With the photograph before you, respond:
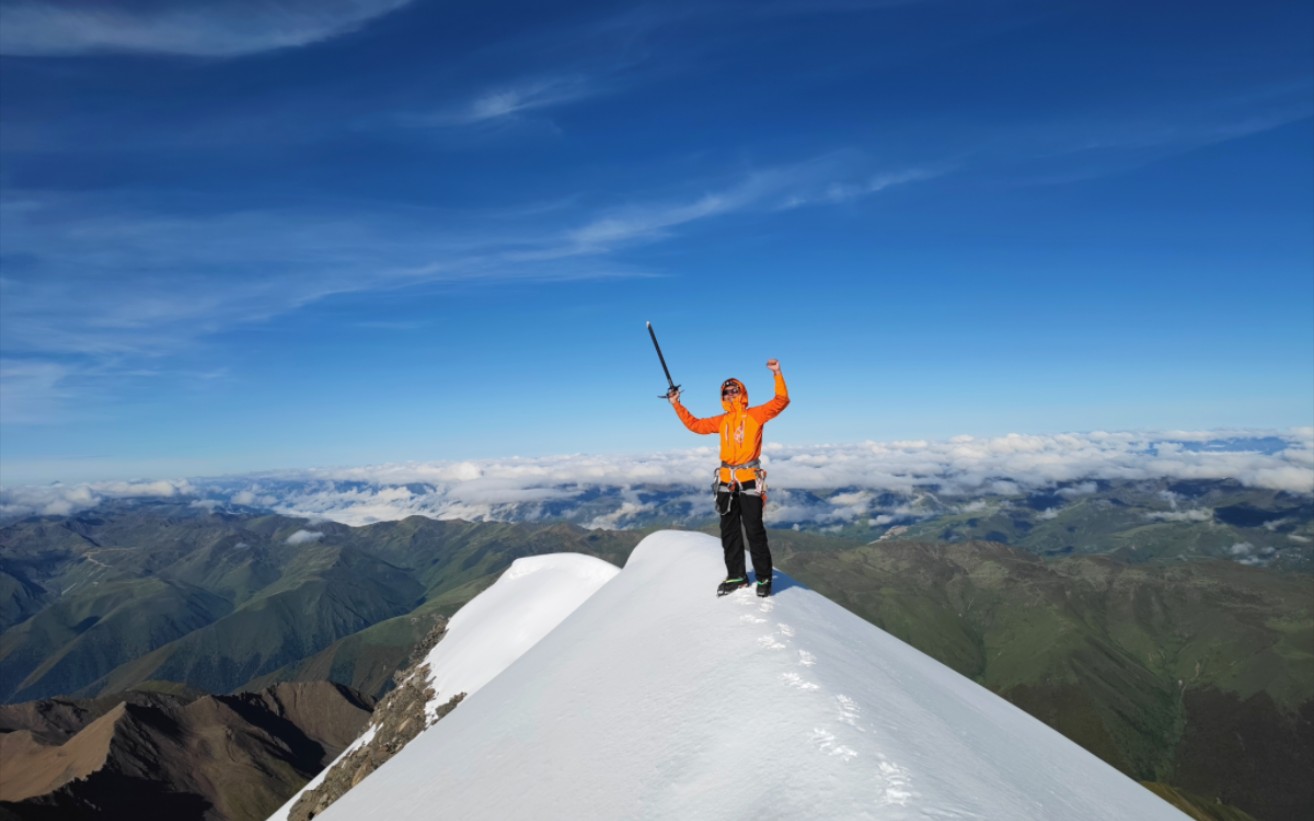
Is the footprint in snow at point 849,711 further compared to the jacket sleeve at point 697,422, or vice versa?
the jacket sleeve at point 697,422

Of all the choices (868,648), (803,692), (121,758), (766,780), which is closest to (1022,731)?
(868,648)

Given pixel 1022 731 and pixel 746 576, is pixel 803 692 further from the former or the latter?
pixel 1022 731

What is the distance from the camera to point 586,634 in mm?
19703

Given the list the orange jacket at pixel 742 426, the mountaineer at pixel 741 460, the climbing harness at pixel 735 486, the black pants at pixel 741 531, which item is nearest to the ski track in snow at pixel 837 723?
the black pants at pixel 741 531

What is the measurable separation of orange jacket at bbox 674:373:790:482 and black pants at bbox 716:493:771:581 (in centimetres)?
55

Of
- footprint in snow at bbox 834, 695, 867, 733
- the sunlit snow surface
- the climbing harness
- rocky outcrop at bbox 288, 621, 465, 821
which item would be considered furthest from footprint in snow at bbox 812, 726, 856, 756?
the sunlit snow surface

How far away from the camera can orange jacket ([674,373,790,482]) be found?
14.7 metres

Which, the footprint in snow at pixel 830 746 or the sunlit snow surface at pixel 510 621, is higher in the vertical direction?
the footprint in snow at pixel 830 746

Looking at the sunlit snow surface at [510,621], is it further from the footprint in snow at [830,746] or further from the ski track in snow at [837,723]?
the footprint in snow at [830,746]

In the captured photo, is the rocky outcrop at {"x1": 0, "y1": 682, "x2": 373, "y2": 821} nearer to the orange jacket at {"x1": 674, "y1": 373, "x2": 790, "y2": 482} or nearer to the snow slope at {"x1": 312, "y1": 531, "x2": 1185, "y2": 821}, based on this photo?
the snow slope at {"x1": 312, "y1": 531, "x2": 1185, "y2": 821}

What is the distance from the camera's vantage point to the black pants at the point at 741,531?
15.1 meters

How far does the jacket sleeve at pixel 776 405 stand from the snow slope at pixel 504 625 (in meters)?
24.8

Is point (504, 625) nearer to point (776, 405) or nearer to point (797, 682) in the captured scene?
point (776, 405)

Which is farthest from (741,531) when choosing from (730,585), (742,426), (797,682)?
(797,682)
